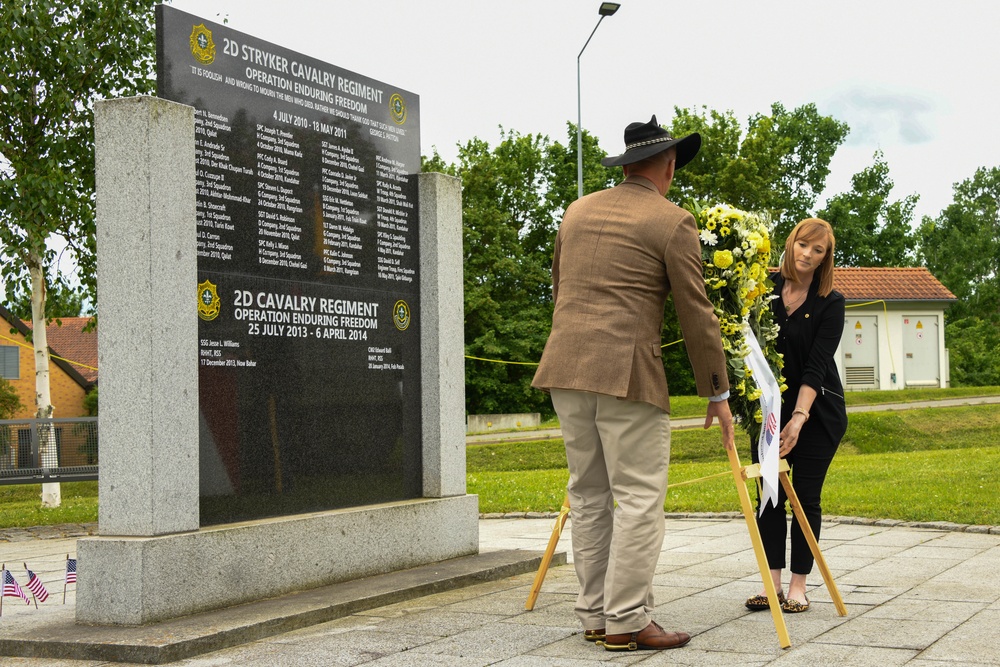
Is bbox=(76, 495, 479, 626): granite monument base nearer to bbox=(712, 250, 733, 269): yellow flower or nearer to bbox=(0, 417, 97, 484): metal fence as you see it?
bbox=(712, 250, 733, 269): yellow flower

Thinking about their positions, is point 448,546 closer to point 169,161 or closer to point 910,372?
point 169,161

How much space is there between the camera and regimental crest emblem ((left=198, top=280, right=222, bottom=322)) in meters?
5.96

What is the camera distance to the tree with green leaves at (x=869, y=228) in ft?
177

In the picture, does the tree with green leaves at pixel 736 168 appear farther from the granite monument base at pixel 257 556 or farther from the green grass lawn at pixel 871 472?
the granite monument base at pixel 257 556

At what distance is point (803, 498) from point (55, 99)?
13489mm

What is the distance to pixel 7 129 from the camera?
54.2 ft

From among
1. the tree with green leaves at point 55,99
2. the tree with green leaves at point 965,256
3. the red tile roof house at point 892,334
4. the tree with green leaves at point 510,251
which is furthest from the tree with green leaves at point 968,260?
the tree with green leaves at point 55,99

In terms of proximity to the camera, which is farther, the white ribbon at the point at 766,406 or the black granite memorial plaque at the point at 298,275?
the black granite memorial plaque at the point at 298,275

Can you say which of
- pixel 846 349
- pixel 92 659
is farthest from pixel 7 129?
pixel 846 349

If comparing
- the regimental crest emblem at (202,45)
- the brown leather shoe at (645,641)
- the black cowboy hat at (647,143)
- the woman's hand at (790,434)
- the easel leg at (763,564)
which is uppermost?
the regimental crest emblem at (202,45)

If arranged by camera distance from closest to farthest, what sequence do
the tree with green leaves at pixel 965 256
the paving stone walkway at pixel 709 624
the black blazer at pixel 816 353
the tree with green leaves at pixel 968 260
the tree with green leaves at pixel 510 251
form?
the paving stone walkway at pixel 709 624 → the black blazer at pixel 816 353 → the tree with green leaves at pixel 510 251 → the tree with green leaves at pixel 968 260 → the tree with green leaves at pixel 965 256

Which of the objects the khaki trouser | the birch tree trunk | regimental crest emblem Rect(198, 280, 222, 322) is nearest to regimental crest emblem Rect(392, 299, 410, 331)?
regimental crest emblem Rect(198, 280, 222, 322)

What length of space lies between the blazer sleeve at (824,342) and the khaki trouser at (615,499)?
1069 mm

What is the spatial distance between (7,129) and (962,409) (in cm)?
2100
